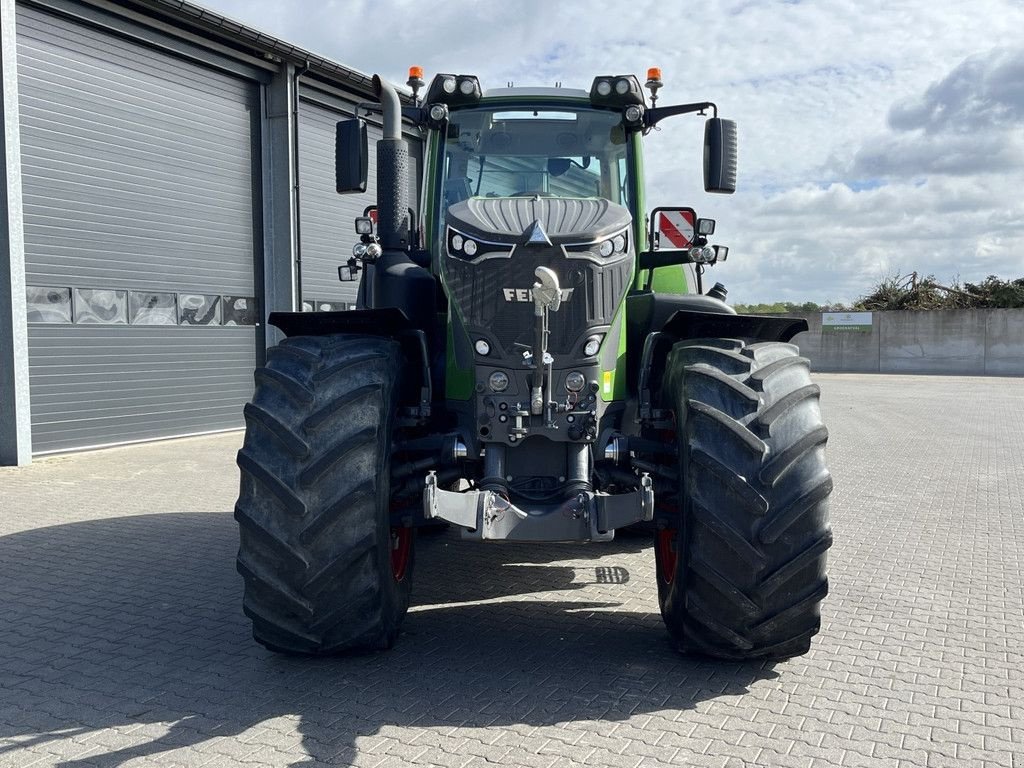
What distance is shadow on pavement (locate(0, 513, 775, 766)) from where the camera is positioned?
384 cm

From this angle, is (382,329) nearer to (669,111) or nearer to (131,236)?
(669,111)

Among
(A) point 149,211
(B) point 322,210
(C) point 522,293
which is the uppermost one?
(B) point 322,210

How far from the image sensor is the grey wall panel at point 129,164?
11.7 meters

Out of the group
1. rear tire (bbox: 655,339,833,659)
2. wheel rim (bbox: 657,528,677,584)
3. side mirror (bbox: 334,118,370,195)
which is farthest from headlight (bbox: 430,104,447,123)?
wheel rim (bbox: 657,528,677,584)

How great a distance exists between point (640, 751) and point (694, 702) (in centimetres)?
55

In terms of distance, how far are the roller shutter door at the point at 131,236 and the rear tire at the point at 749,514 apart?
Result: 9.88 metres

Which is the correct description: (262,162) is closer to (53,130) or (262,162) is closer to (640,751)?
(53,130)

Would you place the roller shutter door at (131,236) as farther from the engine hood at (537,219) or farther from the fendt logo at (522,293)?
the fendt logo at (522,293)

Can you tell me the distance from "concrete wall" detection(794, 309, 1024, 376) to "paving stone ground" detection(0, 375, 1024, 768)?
28.4 m

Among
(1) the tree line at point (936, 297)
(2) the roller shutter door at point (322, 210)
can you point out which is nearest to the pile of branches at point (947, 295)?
(1) the tree line at point (936, 297)

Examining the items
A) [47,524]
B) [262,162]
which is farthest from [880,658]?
[262,162]

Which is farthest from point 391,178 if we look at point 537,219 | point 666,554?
point 666,554

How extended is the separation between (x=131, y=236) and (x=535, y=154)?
9194 mm

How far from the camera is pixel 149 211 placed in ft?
43.8
